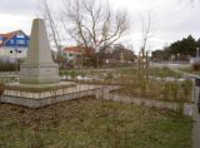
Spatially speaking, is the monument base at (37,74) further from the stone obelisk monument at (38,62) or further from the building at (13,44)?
the building at (13,44)

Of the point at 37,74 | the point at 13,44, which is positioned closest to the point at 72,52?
the point at 13,44

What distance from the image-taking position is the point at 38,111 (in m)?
4.71

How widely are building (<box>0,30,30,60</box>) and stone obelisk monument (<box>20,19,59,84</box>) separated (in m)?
26.2

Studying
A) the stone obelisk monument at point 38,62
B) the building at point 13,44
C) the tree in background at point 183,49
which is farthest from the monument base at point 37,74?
the tree in background at point 183,49

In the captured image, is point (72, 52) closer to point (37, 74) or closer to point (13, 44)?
point (13, 44)

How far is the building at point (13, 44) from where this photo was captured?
31297 mm

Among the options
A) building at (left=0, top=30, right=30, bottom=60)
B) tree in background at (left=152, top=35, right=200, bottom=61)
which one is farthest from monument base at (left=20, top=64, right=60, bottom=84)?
tree in background at (left=152, top=35, right=200, bottom=61)

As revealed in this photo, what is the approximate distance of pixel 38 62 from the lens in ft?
22.1

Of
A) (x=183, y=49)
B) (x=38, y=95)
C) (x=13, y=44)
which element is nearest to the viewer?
(x=38, y=95)

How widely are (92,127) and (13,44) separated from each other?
106 ft

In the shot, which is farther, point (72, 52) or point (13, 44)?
point (72, 52)

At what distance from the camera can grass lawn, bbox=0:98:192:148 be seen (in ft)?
10.0

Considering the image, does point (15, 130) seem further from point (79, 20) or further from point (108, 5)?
point (108, 5)

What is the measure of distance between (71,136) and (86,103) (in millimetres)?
2312
